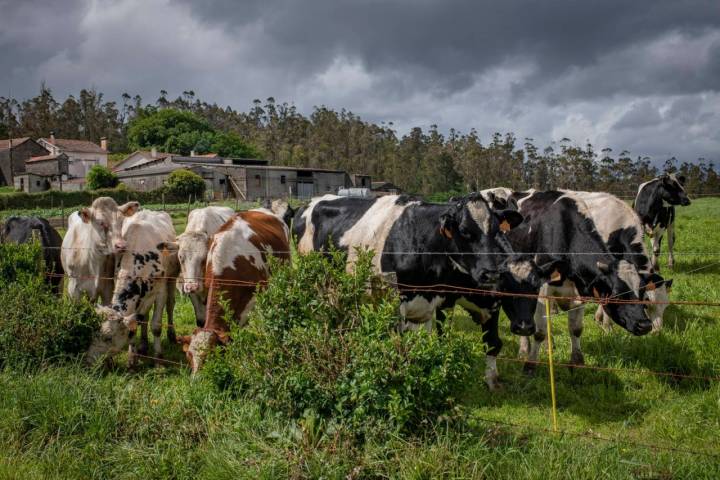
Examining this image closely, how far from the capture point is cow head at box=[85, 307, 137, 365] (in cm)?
598

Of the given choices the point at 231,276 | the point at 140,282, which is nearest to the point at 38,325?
the point at 140,282

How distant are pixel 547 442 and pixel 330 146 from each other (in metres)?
90.7

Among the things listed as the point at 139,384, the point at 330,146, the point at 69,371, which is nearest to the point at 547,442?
the point at 139,384

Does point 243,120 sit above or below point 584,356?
above

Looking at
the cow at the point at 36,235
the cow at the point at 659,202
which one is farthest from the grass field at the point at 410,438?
the cow at the point at 659,202

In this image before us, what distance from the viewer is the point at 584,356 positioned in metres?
6.80

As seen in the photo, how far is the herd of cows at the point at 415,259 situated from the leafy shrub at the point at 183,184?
135ft

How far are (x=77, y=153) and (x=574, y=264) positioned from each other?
254ft

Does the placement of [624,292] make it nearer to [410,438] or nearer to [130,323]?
[410,438]

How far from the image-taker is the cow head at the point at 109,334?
19.6ft

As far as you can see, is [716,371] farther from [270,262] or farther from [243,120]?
[243,120]

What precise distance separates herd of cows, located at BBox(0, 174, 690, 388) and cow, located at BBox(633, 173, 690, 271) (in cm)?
566

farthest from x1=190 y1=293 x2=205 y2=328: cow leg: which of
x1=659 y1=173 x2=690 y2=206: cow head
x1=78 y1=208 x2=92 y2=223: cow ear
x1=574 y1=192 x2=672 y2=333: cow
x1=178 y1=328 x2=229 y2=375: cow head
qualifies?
x1=659 y1=173 x2=690 y2=206: cow head

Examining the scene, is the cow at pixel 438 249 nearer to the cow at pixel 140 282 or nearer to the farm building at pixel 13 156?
the cow at pixel 140 282
